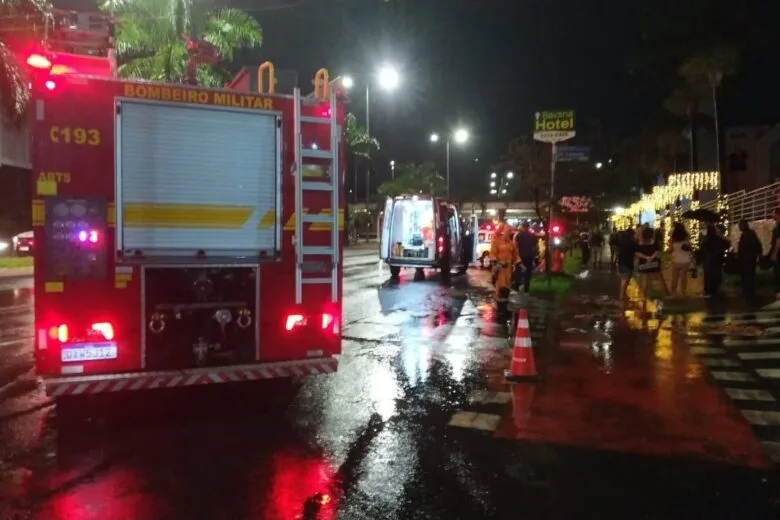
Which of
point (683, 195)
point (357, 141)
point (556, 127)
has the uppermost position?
point (357, 141)

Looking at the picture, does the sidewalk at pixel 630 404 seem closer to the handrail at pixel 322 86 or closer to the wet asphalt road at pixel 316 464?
the wet asphalt road at pixel 316 464

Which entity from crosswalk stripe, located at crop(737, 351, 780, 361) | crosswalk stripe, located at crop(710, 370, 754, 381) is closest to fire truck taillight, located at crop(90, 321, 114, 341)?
crosswalk stripe, located at crop(710, 370, 754, 381)

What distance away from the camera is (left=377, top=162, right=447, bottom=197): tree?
192 feet

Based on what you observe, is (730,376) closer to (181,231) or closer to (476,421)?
(476,421)

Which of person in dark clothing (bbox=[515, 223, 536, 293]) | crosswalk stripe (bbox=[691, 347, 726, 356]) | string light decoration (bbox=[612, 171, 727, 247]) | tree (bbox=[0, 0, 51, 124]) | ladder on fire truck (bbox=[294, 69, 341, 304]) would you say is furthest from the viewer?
string light decoration (bbox=[612, 171, 727, 247])

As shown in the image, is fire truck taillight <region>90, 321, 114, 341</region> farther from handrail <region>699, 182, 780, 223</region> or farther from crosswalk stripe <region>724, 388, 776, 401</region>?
handrail <region>699, 182, 780, 223</region>

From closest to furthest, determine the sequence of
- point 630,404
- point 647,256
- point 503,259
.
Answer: point 630,404
point 647,256
point 503,259

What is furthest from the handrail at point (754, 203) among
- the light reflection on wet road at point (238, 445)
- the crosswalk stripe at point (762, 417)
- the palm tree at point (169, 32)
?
the palm tree at point (169, 32)

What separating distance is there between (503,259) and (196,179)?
33.5ft

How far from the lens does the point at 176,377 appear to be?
6.54m

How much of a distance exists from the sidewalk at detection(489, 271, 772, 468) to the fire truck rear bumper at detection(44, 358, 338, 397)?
190 cm

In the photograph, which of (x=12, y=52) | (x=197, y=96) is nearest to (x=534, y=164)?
(x=12, y=52)

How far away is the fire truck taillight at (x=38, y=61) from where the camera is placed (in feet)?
19.3

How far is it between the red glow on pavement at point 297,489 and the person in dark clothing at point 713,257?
498 inches
